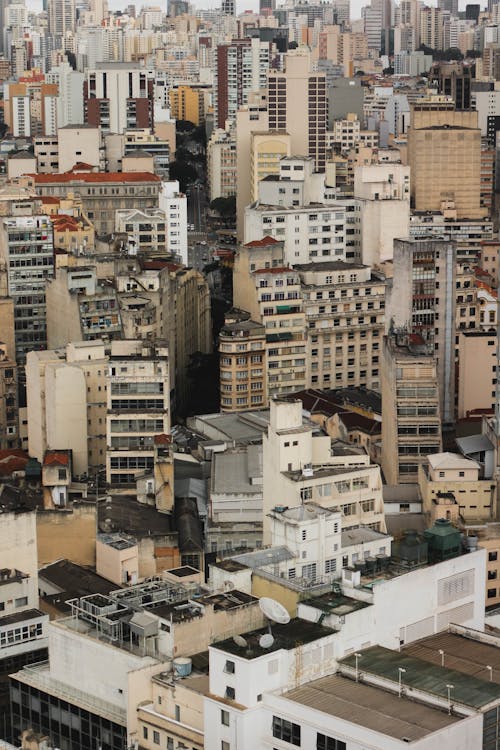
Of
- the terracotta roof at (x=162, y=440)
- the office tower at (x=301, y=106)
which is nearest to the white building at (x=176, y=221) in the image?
the office tower at (x=301, y=106)

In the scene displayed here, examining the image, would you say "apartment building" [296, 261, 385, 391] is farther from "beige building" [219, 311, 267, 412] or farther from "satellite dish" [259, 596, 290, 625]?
"satellite dish" [259, 596, 290, 625]

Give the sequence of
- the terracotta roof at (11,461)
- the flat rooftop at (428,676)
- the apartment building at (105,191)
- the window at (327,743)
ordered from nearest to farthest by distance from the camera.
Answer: the window at (327,743)
the flat rooftop at (428,676)
the terracotta roof at (11,461)
the apartment building at (105,191)

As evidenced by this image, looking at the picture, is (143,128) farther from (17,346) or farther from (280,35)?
(280,35)

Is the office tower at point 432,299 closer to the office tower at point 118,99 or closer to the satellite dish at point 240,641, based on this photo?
the satellite dish at point 240,641

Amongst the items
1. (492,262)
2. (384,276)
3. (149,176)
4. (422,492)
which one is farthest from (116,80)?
(422,492)

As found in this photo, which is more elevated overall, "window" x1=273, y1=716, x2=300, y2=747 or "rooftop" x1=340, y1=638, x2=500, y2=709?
"rooftop" x1=340, y1=638, x2=500, y2=709

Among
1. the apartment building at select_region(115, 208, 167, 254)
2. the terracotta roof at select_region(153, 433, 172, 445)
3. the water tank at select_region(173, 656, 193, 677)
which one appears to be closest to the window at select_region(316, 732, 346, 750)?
the water tank at select_region(173, 656, 193, 677)
